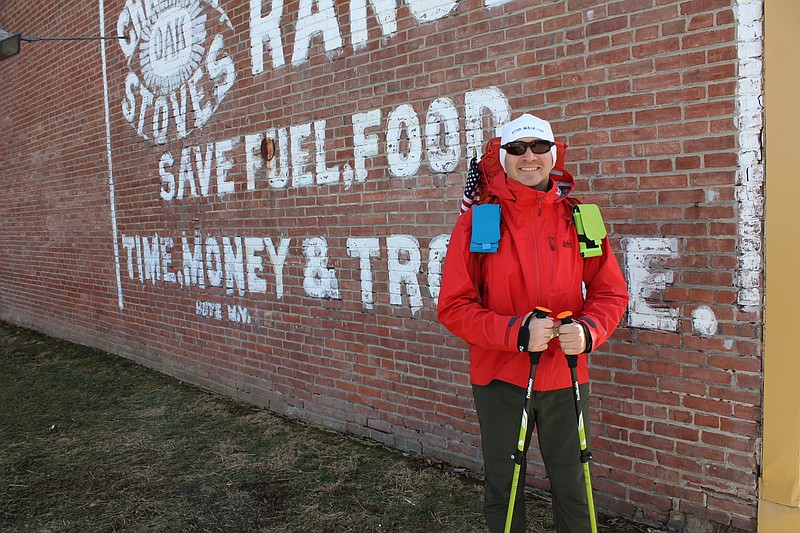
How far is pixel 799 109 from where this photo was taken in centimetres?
254

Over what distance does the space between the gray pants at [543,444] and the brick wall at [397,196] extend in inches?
33.1

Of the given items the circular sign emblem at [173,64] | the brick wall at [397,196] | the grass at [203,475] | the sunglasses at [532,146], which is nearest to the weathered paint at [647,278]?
the brick wall at [397,196]

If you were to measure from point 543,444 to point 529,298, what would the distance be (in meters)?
0.63

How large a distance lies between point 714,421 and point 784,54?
1704 mm

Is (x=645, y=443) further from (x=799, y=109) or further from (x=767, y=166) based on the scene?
(x=799, y=109)

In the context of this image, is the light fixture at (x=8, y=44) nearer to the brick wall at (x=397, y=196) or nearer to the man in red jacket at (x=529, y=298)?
the brick wall at (x=397, y=196)

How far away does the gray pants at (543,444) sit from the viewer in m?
2.35

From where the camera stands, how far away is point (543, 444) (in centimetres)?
241

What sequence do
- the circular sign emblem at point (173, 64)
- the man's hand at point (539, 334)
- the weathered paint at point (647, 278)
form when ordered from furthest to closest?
the circular sign emblem at point (173, 64) < the weathered paint at point (647, 278) < the man's hand at point (539, 334)

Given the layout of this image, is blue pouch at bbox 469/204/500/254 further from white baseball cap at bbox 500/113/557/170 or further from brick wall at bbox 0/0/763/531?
brick wall at bbox 0/0/763/531

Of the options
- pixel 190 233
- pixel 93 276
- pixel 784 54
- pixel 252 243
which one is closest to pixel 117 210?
pixel 93 276

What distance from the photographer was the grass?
3.40 m

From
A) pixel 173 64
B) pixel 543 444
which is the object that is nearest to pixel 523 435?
pixel 543 444

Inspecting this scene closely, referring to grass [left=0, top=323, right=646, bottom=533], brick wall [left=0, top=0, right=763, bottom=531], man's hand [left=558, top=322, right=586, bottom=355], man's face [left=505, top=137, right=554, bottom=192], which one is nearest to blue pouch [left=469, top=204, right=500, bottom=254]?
man's face [left=505, top=137, right=554, bottom=192]
